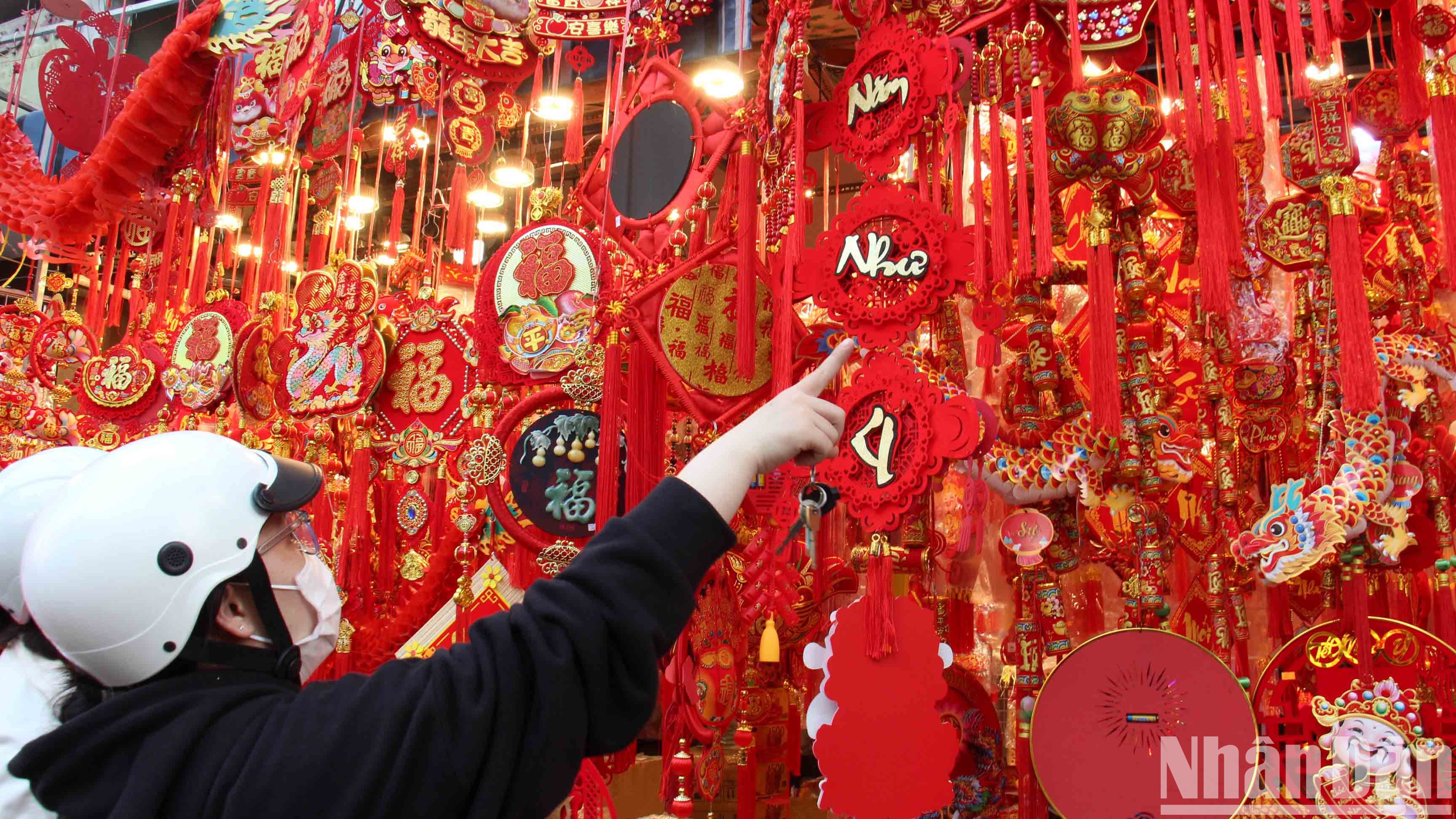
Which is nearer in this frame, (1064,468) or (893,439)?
(893,439)

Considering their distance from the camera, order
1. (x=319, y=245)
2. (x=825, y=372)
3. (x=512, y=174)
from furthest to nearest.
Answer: (x=512, y=174) → (x=319, y=245) → (x=825, y=372)

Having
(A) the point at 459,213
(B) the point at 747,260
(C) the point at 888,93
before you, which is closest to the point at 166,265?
(A) the point at 459,213

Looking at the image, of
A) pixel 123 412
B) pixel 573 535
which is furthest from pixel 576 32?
pixel 123 412

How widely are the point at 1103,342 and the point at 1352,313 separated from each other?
0.34 metres

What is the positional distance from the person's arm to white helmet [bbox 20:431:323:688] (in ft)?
0.41

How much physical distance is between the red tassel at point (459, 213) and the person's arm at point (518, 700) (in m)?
2.63

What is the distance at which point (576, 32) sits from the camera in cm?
232

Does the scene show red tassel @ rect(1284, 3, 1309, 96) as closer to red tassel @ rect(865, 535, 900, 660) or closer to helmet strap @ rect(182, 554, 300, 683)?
red tassel @ rect(865, 535, 900, 660)

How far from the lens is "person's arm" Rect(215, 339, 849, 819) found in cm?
69

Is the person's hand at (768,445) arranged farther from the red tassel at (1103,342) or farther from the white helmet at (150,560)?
the red tassel at (1103,342)

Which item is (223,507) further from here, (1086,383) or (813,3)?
(813,3)

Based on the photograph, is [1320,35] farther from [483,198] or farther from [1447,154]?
[483,198]

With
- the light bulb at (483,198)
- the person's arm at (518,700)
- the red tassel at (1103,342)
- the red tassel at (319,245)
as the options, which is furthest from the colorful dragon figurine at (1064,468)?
the red tassel at (319,245)

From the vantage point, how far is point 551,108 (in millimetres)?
2990
